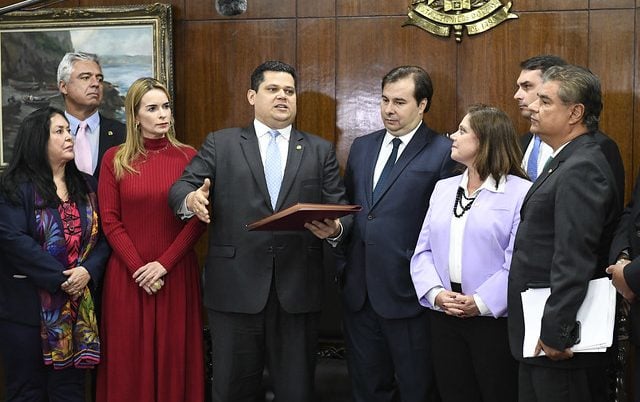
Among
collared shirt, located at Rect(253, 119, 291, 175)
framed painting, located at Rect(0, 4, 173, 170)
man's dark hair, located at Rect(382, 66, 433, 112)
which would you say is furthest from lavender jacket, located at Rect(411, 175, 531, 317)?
framed painting, located at Rect(0, 4, 173, 170)

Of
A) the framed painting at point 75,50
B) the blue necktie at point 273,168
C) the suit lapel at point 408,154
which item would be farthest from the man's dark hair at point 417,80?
the framed painting at point 75,50

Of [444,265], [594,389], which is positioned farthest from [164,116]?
[594,389]

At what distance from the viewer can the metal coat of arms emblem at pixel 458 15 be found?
441cm

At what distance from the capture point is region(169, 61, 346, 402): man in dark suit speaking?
11.4 ft

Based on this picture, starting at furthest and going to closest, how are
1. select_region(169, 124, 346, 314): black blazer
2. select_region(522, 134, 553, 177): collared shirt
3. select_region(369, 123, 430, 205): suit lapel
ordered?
select_region(522, 134, 553, 177): collared shirt, select_region(369, 123, 430, 205): suit lapel, select_region(169, 124, 346, 314): black blazer

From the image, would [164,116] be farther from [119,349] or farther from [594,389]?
[594,389]

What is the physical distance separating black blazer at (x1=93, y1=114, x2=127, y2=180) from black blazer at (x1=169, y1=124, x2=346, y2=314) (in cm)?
99

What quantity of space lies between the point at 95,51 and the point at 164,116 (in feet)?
4.35

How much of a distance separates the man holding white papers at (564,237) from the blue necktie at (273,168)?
1145mm

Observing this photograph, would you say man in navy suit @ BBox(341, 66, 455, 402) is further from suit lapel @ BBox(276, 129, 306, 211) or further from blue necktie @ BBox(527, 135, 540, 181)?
blue necktie @ BBox(527, 135, 540, 181)

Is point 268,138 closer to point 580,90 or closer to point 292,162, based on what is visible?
point 292,162

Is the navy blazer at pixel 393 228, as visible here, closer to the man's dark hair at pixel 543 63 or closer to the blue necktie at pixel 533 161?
the blue necktie at pixel 533 161

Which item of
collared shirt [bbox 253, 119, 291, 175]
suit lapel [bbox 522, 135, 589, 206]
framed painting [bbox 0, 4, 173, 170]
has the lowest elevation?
suit lapel [bbox 522, 135, 589, 206]

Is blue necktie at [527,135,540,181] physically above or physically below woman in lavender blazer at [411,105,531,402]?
above
